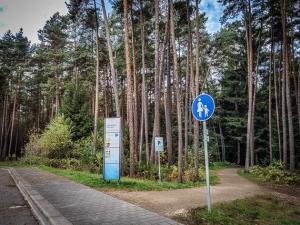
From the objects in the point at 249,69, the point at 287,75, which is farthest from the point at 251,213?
the point at 249,69

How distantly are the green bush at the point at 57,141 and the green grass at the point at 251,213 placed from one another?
17.4 m

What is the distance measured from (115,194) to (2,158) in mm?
37528

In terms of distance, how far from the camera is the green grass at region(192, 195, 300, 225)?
501 centimetres

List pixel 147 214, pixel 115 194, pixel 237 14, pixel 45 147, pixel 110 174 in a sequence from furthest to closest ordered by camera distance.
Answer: pixel 45 147
pixel 237 14
pixel 110 174
pixel 115 194
pixel 147 214

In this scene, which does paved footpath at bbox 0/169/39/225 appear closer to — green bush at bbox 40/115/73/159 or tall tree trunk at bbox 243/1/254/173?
green bush at bbox 40/115/73/159

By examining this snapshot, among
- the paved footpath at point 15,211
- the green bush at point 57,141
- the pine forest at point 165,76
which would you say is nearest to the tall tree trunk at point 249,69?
the pine forest at point 165,76

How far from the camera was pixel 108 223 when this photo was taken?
4.34 meters

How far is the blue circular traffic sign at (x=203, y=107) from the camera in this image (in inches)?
219

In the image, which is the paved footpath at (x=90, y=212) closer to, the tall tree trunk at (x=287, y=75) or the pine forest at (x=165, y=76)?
the pine forest at (x=165, y=76)

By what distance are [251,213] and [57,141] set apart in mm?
18328

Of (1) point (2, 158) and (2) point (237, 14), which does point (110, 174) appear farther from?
(1) point (2, 158)

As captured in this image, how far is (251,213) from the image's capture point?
239 inches

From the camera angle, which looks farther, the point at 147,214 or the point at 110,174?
the point at 110,174

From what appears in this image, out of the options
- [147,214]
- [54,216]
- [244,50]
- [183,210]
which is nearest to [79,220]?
[54,216]
